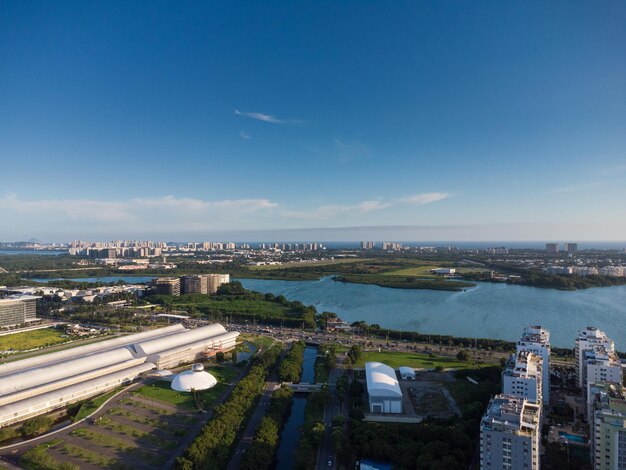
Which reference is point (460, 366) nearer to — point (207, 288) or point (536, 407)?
point (536, 407)

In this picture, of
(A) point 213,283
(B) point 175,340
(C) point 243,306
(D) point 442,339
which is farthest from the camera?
(A) point 213,283

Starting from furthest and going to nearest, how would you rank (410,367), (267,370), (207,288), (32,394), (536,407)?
(207,288) < (410,367) < (267,370) < (32,394) < (536,407)

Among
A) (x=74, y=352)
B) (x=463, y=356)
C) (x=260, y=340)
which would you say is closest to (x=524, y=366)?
(x=463, y=356)

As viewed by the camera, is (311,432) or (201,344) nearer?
(311,432)

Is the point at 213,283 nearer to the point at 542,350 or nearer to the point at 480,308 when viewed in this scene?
the point at 480,308

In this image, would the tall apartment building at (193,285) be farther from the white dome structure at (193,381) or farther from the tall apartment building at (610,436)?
the tall apartment building at (610,436)

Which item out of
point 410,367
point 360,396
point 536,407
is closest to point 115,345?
point 360,396

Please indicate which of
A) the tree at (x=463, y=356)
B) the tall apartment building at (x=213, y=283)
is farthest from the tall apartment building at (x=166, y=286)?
the tree at (x=463, y=356)
